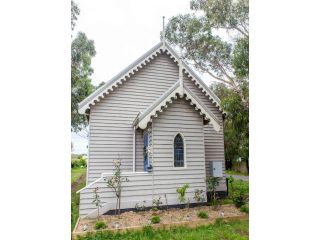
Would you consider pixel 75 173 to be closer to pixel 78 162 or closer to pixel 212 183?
pixel 78 162

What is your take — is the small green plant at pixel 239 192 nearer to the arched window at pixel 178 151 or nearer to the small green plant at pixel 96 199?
the arched window at pixel 178 151

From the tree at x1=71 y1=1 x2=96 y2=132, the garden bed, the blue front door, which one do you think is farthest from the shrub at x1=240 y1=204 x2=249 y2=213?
the tree at x1=71 y1=1 x2=96 y2=132

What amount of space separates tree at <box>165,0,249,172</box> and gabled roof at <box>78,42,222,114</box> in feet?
3.02

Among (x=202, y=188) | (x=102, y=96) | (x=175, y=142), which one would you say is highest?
(x=102, y=96)

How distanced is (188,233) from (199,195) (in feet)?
3.08

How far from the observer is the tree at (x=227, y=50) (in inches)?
127

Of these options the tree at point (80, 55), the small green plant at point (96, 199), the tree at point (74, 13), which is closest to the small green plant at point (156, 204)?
the small green plant at point (96, 199)

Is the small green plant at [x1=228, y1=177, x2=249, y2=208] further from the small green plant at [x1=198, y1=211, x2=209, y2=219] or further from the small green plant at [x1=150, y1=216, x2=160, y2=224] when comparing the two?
the small green plant at [x1=150, y1=216, x2=160, y2=224]

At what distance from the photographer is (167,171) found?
3.67 meters

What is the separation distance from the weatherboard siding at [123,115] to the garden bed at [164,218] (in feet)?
2.74
